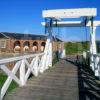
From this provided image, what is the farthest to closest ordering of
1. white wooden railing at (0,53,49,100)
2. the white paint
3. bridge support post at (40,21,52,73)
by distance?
bridge support post at (40,21,52,73) < the white paint < white wooden railing at (0,53,49,100)

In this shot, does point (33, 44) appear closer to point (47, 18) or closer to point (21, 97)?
point (47, 18)

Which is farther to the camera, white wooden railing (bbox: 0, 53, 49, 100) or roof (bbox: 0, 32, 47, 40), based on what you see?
roof (bbox: 0, 32, 47, 40)

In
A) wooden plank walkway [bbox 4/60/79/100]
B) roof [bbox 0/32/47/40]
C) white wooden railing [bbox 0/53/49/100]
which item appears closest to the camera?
white wooden railing [bbox 0/53/49/100]

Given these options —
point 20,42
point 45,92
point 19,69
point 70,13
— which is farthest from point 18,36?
point 45,92

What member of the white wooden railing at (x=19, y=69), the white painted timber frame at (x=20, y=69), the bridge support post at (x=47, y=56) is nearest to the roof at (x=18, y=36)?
the bridge support post at (x=47, y=56)

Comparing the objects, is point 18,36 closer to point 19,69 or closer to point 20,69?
point 19,69

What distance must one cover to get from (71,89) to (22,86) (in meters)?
1.45

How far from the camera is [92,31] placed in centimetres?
1380

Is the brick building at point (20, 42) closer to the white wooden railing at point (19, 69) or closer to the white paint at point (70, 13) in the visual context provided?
the white paint at point (70, 13)

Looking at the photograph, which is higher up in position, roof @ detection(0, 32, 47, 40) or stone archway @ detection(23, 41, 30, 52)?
roof @ detection(0, 32, 47, 40)

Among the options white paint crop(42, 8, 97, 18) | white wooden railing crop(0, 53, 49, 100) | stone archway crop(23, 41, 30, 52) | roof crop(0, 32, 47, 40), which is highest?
roof crop(0, 32, 47, 40)

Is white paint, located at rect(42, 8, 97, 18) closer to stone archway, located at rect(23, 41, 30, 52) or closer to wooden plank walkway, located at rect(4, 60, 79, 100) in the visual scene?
wooden plank walkway, located at rect(4, 60, 79, 100)

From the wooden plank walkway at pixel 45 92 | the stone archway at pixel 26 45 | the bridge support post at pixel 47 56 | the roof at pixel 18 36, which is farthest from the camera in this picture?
the stone archway at pixel 26 45

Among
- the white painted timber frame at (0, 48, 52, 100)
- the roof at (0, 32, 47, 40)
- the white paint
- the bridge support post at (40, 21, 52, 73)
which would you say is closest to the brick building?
the roof at (0, 32, 47, 40)
